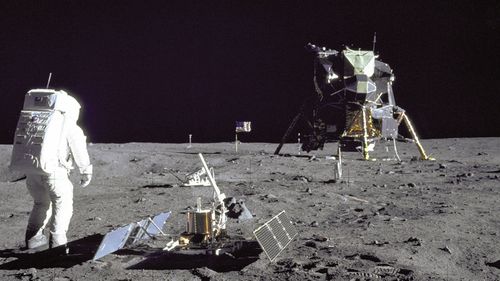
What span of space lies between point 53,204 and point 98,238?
679 millimetres

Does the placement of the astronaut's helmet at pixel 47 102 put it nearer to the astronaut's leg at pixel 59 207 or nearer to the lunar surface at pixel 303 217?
the astronaut's leg at pixel 59 207

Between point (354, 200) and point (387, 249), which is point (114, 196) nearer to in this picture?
point (354, 200)

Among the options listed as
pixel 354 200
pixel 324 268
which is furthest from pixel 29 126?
pixel 354 200

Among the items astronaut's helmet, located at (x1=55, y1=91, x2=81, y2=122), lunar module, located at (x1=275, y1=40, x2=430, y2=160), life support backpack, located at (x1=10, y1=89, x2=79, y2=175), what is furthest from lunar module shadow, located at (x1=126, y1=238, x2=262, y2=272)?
lunar module, located at (x1=275, y1=40, x2=430, y2=160)

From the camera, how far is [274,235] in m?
3.39

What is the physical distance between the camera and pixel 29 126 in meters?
3.67

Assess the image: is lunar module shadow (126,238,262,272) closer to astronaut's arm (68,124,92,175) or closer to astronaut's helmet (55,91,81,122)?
astronaut's arm (68,124,92,175)

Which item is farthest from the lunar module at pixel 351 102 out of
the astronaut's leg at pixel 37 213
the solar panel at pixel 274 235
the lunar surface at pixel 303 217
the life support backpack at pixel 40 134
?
the astronaut's leg at pixel 37 213

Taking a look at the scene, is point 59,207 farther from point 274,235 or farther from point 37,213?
point 274,235

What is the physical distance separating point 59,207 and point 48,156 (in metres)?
0.43

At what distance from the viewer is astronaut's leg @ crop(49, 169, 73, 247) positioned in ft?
11.9

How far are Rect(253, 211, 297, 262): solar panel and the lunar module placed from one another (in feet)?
18.0

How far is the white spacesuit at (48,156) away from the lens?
3617 mm

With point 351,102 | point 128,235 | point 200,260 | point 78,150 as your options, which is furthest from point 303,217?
point 351,102
